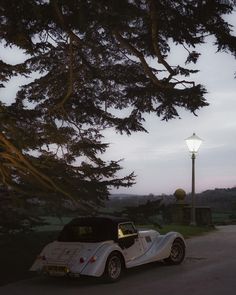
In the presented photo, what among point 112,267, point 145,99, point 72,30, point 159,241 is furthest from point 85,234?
point 72,30

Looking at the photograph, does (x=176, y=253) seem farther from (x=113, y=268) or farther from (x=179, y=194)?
(x=179, y=194)

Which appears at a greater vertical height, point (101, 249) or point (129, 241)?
point (129, 241)

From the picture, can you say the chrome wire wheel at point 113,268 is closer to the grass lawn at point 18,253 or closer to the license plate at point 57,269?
the license plate at point 57,269

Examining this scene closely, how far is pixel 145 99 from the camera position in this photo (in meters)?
12.8

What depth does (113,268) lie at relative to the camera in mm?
12758

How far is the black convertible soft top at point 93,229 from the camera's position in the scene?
43.6 ft

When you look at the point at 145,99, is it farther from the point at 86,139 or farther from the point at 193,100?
the point at 86,139

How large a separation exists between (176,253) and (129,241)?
1.85 metres

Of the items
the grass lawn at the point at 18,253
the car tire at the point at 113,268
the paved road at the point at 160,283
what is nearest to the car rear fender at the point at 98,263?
the car tire at the point at 113,268

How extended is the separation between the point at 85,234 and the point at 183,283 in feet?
8.38

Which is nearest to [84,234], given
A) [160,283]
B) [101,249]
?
[101,249]

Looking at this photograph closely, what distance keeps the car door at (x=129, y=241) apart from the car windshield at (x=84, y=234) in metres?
0.39

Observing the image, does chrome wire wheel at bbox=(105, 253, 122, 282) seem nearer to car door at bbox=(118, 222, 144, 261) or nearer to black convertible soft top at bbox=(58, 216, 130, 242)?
car door at bbox=(118, 222, 144, 261)

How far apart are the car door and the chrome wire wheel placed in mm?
373
